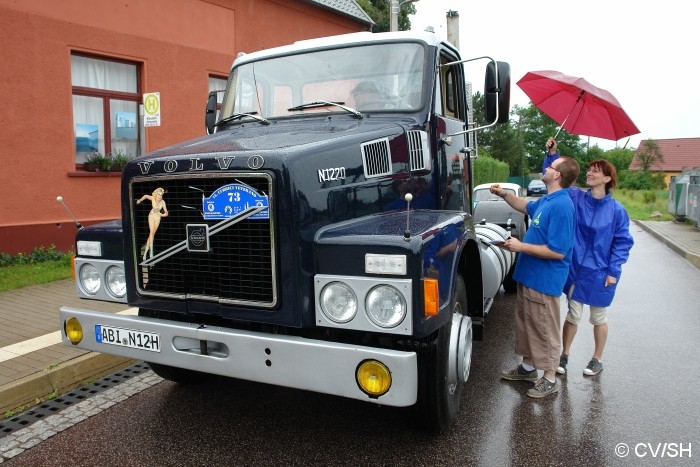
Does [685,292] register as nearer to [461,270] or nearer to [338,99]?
[461,270]

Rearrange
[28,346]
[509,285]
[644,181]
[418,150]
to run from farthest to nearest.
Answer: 1. [644,181]
2. [509,285]
3. [28,346]
4. [418,150]

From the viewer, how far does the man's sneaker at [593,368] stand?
4648mm

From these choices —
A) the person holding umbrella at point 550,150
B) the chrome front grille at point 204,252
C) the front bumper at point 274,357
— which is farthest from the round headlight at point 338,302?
the person holding umbrella at point 550,150

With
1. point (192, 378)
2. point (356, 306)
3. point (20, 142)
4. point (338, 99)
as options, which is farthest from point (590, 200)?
point (20, 142)

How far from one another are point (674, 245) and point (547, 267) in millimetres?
10739

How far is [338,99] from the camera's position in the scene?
4270mm

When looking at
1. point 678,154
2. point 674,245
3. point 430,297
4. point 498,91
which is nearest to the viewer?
point 430,297

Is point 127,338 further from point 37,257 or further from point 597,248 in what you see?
point 37,257

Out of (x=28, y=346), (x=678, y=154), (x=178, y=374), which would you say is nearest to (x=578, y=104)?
(x=178, y=374)

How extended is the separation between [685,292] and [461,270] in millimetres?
5980

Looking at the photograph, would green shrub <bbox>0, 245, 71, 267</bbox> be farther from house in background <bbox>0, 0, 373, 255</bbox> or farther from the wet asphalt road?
the wet asphalt road

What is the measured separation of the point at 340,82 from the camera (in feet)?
14.2

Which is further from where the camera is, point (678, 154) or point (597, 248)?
point (678, 154)

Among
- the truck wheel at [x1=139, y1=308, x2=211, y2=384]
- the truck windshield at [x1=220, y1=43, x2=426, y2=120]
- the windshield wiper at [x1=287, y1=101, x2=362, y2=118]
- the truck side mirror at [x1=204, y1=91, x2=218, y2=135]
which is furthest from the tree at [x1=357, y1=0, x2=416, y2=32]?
the truck wheel at [x1=139, y1=308, x2=211, y2=384]
